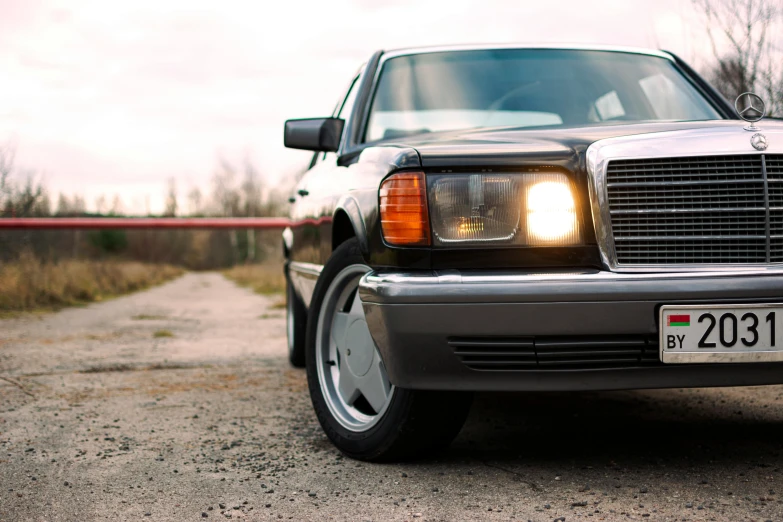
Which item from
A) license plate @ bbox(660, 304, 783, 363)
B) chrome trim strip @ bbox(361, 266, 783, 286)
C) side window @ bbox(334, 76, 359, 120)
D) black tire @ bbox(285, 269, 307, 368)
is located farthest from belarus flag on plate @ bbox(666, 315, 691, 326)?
black tire @ bbox(285, 269, 307, 368)

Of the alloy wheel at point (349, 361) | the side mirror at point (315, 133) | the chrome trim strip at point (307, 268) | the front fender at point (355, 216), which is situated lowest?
the alloy wheel at point (349, 361)

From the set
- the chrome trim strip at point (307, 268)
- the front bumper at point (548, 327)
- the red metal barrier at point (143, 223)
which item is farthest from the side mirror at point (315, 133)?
the red metal barrier at point (143, 223)

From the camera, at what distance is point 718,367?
253 cm

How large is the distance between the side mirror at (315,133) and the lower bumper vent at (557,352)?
1681 mm

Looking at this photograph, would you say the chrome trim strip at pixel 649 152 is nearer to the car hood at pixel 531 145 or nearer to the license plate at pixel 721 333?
the car hood at pixel 531 145

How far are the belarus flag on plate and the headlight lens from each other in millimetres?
348

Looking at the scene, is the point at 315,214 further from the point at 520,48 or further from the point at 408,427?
the point at 408,427

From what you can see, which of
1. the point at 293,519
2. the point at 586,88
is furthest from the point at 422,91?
the point at 293,519

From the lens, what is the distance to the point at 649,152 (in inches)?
103

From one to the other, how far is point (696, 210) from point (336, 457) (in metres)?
1.49

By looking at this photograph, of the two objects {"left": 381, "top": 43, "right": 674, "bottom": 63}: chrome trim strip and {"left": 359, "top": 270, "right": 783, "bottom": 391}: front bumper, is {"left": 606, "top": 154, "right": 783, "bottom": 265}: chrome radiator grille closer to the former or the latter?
{"left": 359, "top": 270, "right": 783, "bottom": 391}: front bumper

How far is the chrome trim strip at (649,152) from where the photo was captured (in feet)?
8.48

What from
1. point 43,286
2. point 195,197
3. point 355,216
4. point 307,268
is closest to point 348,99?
point 307,268

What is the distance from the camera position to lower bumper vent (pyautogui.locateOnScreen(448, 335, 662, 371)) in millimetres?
2508
